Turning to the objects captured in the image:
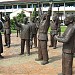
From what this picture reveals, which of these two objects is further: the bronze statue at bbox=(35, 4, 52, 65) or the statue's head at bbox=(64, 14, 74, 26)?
the bronze statue at bbox=(35, 4, 52, 65)

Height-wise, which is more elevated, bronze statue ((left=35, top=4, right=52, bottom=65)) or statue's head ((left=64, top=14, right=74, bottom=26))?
statue's head ((left=64, top=14, right=74, bottom=26))

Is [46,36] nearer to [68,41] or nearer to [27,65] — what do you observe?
[27,65]

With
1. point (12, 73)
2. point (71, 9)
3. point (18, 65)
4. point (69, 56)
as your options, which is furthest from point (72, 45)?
point (71, 9)

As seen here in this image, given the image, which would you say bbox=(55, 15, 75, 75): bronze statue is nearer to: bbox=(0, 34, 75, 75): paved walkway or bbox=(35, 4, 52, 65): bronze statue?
bbox=(0, 34, 75, 75): paved walkway

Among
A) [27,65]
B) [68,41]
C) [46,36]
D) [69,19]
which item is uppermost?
[69,19]

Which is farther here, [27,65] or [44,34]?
[44,34]

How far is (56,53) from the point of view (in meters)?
13.3

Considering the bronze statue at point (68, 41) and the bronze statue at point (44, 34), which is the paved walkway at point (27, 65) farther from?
the bronze statue at point (68, 41)

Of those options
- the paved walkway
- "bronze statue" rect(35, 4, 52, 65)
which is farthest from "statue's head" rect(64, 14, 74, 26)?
"bronze statue" rect(35, 4, 52, 65)

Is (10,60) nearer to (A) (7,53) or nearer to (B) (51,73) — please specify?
(A) (7,53)

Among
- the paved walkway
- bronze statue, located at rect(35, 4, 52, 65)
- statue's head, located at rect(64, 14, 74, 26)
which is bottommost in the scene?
the paved walkway

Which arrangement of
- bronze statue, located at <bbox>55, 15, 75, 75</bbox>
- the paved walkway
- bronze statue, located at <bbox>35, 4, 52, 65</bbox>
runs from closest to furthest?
1. bronze statue, located at <bbox>55, 15, 75, 75</bbox>
2. the paved walkway
3. bronze statue, located at <bbox>35, 4, 52, 65</bbox>

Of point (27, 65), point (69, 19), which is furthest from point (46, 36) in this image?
point (69, 19)

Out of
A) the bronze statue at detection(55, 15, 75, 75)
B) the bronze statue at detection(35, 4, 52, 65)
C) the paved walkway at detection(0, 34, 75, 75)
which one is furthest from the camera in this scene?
the bronze statue at detection(35, 4, 52, 65)
